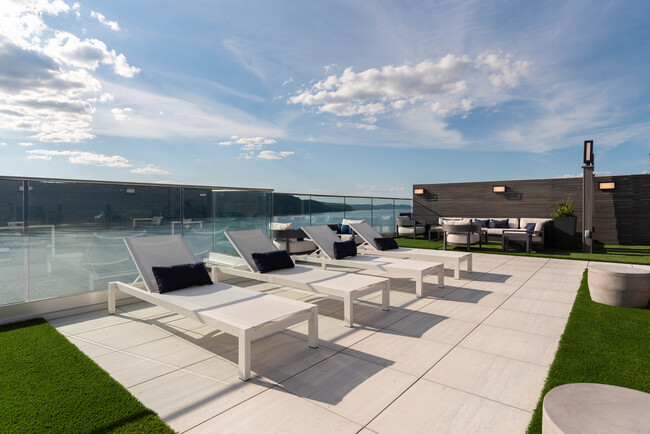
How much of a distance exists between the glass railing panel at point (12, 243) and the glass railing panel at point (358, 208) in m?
8.47

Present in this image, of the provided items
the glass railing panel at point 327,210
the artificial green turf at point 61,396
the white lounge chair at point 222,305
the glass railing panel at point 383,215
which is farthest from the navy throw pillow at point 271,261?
the glass railing panel at point 383,215

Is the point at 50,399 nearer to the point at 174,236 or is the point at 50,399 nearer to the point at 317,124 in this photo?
the point at 174,236

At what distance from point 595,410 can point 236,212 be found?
210 inches

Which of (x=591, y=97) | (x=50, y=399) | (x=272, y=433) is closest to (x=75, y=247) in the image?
(x=50, y=399)

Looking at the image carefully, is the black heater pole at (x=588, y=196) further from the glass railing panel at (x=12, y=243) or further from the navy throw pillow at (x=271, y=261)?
the glass railing panel at (x=12, y=243)

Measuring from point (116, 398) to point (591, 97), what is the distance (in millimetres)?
15436

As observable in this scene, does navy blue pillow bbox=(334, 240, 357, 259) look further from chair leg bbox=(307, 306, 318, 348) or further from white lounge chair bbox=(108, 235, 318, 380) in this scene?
chair leg bbox=(307, 306, 318, 348)

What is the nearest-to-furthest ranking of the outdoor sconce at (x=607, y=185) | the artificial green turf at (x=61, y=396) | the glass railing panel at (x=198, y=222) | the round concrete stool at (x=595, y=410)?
the round concrete stool at (x=595, y=410)
the artificial green turf at (x=61, y=396)
the glass railing panel at (x=198, y=222)
the outdoor sconce at (x=607, y=185)

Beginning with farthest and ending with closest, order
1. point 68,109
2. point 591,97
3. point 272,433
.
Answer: point 68,109 < point 591,97 < point 272,433

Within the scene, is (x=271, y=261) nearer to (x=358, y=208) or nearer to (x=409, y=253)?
(x=409, y=253)

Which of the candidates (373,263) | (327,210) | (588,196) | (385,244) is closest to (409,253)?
(385,244)

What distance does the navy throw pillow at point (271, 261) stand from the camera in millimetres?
4219

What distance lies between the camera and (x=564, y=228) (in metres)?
9.55

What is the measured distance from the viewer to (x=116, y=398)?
2.08 meters
